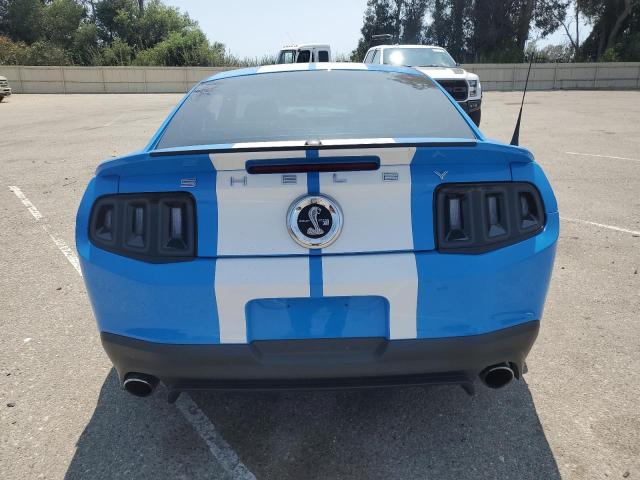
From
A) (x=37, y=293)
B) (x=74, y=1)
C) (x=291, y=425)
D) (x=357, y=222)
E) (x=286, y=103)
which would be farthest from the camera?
(x=74, y=1)

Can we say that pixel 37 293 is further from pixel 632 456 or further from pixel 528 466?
pixel 632 456

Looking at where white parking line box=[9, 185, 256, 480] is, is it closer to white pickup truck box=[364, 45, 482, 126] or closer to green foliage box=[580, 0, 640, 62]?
white pickup truck box=[364, 45, 482, 126]

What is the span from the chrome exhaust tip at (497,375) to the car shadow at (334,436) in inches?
13.8

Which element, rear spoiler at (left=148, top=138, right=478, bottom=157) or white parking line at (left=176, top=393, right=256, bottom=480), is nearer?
rear spoiler at (left=148, top=138, right=478, bottom=157)

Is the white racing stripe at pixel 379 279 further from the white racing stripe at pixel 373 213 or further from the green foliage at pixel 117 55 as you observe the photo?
the green foliage at pixel 117 55

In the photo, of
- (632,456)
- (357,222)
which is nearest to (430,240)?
(357,222)

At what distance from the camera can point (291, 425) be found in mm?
2422

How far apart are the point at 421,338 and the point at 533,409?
0.98 meters

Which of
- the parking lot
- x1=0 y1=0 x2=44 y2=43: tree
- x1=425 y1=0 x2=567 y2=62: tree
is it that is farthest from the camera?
x1=0 y1=0 x2=44 y2=43: tree

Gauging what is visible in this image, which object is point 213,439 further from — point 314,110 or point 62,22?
point 62,22

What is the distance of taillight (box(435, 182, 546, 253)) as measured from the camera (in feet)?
6.32

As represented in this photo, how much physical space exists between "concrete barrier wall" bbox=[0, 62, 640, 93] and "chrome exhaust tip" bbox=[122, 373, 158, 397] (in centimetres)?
3080

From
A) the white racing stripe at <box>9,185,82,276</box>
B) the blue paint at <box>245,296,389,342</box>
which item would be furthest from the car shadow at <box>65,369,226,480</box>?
the white racing stripe at <box>9,185,82,276</box>

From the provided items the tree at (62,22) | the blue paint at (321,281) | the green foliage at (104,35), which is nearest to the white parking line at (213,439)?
the blue paint at (321,281)
